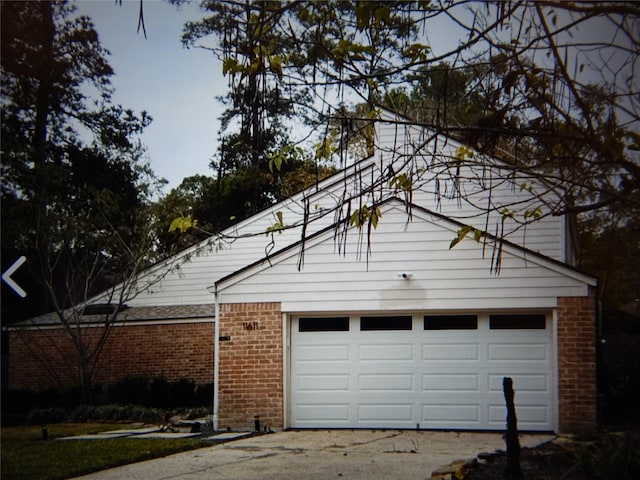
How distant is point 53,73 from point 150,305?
383 inches

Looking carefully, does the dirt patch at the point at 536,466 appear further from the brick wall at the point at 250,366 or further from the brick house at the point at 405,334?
the brick wall at the point at 250,366

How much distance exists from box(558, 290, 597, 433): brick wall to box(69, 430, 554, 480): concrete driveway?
895 millimetres

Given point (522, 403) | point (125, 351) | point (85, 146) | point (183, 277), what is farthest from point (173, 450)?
point (85, 146)

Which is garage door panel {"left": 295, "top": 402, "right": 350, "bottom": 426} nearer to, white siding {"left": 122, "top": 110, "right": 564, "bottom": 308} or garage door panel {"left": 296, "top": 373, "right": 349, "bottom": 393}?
garage door panel {"left": 296, "top": 373, "right": 349, "bottom": 393}

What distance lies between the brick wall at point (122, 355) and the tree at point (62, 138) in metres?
1.73

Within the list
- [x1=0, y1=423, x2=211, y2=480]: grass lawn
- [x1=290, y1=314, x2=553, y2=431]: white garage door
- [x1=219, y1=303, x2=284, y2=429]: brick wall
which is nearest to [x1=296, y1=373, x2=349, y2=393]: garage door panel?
[x1=290, y1=314, x2=553, y2=431]: white garage door

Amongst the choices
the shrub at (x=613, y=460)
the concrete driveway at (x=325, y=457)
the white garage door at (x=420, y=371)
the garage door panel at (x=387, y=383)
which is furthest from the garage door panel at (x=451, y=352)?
the shrub at (x=613, y=460)

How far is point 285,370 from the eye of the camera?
47.5 feet

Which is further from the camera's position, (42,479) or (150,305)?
(150,305)

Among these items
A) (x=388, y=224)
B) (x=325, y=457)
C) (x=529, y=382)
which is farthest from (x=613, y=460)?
(x=388, y=224)

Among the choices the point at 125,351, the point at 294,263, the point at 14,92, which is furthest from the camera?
the point at 14,92

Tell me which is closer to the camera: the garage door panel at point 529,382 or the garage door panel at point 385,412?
the garage door panel at point 529,382

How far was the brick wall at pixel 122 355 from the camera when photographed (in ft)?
66.8

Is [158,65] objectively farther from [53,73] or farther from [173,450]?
[173,450]
